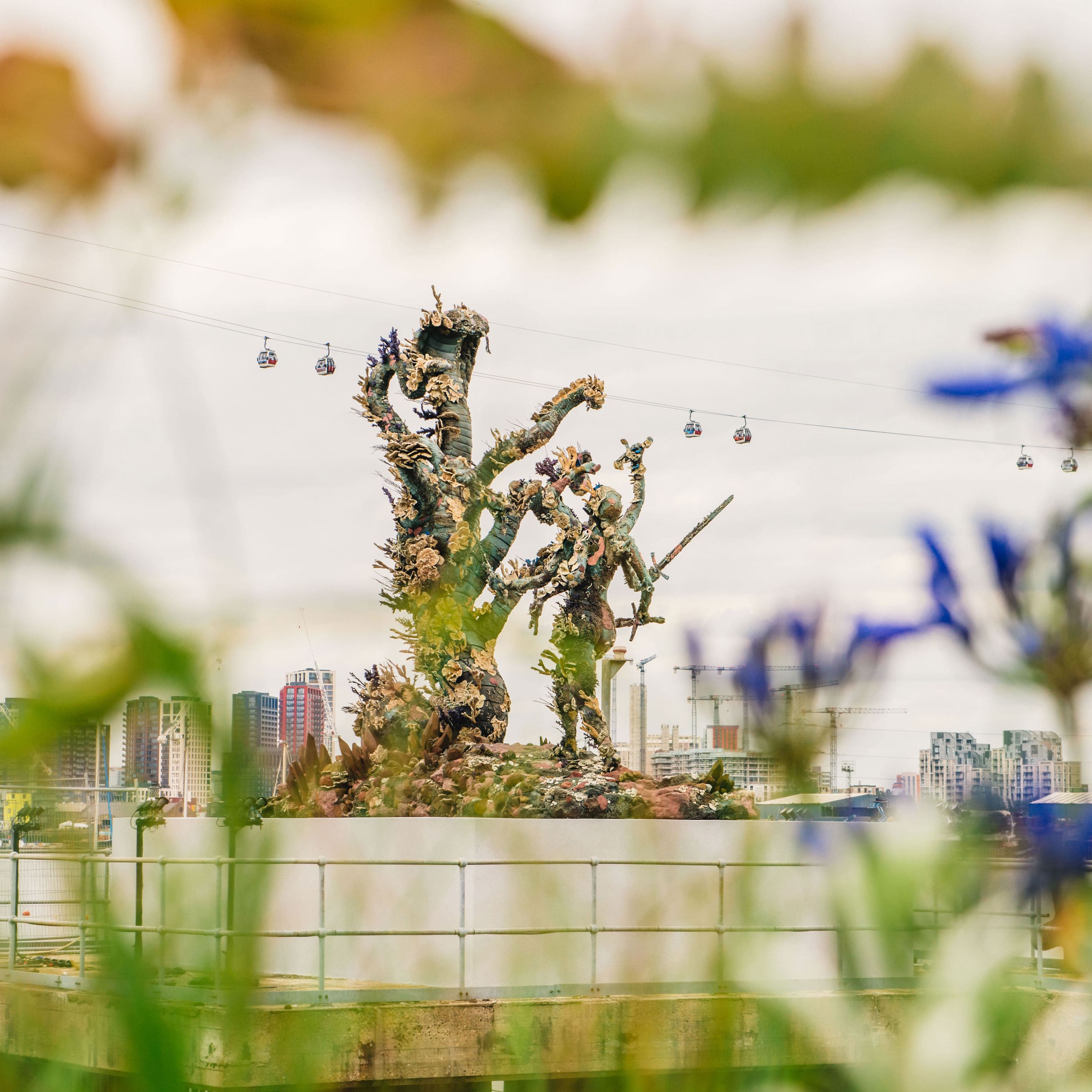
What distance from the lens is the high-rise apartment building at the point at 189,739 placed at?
27cm

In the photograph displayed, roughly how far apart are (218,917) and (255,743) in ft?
0.37

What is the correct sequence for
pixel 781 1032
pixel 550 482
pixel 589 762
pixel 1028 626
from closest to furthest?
pixel 1028 626 < pixel 781 1032 < pixel 589 762 < pixel 550 482

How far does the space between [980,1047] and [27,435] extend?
0.30 metres

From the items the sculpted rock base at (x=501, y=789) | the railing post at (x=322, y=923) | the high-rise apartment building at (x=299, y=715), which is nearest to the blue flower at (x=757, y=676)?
the high-rise apartment building at (x=299, y=715)

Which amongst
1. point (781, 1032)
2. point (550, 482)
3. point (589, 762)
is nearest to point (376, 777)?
point (589, 762)

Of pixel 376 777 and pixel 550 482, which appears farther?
pixel 550 482

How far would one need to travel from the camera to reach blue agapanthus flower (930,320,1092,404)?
0.34 m

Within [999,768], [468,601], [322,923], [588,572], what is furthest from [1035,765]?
[588,572]

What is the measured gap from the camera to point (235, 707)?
0.28m

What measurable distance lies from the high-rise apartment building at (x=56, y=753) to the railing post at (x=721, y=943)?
288 mm

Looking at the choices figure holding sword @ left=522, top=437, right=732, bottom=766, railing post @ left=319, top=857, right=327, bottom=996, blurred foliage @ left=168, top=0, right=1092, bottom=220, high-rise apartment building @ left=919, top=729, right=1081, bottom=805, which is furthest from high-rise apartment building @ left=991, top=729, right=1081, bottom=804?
figure holding sword @ left=522, top=437, right=732, bottom=766

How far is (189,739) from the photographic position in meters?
0.28

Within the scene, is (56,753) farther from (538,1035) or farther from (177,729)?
(538,1035)

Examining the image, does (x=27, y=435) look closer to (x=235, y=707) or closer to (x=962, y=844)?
(x=235, y=707)
